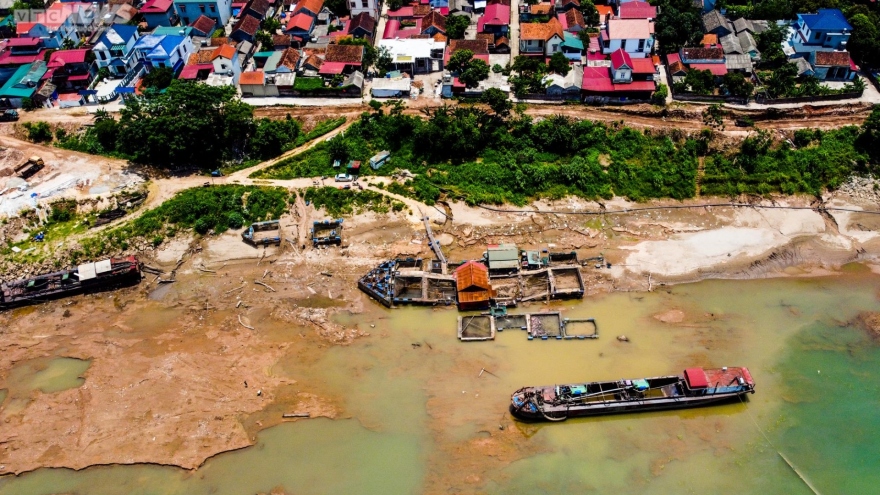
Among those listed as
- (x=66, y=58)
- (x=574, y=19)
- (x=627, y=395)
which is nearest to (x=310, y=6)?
(x=66, y=58)

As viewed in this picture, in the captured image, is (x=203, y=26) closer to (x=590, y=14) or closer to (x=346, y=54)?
(x=346, y=54)

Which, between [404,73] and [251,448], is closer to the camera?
[251,448]

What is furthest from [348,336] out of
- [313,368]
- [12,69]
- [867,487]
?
[12,69]

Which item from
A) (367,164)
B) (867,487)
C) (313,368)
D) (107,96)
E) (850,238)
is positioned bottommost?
(867,487)

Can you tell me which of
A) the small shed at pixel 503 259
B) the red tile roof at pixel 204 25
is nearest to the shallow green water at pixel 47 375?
the small shed at pixel 503 259

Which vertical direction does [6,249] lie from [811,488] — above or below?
above

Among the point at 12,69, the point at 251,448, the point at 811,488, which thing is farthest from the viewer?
the point at 12,69

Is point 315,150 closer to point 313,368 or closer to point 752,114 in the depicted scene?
point 313,368
